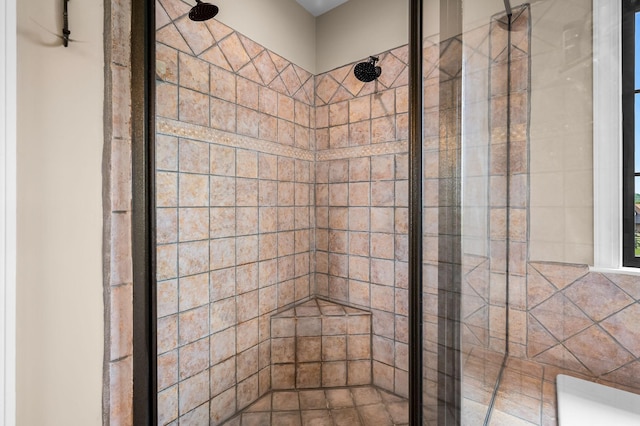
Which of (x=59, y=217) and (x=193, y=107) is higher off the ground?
(x=193, y=107)

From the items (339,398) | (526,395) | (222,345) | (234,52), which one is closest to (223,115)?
(234,52)

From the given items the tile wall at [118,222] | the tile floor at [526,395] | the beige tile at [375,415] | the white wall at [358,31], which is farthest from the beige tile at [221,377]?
the white wall at [358,31]

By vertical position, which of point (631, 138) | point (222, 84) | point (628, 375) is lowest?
point (628, 375)

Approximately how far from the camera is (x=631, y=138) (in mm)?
571

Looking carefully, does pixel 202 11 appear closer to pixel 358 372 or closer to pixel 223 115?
pixel 223 115

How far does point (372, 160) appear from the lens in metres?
1.56

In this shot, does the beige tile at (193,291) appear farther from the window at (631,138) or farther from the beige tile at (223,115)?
the window at (631,138)

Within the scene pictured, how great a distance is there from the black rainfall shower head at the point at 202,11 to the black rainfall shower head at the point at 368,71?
2.28 feet

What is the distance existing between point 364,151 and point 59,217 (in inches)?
48.7

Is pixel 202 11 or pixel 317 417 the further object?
pixel 317 417

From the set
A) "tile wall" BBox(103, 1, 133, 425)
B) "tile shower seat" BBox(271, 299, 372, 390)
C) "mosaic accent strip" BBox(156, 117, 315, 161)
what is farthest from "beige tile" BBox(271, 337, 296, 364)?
"mosaic accent strip" BBox(156, 117, 315, 161)

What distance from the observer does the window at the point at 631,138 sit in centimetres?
57

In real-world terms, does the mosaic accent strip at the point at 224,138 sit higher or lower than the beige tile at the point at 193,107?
lower

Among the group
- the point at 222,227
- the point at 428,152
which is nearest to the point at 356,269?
the point at 222,227
